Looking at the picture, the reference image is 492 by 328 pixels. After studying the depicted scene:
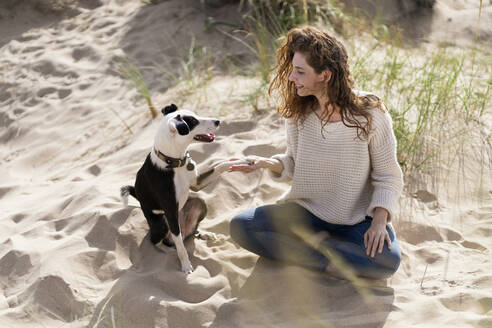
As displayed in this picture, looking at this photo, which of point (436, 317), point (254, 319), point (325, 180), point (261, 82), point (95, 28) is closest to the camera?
point (436, 317)

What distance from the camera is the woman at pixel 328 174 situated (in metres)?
2.58

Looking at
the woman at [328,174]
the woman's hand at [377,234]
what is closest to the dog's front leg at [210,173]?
the woman at [328,174]

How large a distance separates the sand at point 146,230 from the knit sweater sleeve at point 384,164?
1.56 ft

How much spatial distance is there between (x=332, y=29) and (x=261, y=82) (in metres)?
1.43

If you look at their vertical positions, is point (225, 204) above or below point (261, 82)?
below

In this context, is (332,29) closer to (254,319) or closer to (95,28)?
(95,28)

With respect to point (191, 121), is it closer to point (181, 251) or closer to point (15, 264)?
point (181, 251)

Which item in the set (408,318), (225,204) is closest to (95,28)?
(225,204)

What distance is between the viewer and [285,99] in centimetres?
288

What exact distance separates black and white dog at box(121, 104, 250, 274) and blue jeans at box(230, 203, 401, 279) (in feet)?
1.09

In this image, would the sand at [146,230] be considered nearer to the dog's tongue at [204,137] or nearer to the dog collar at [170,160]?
the dog collar at [170,160]

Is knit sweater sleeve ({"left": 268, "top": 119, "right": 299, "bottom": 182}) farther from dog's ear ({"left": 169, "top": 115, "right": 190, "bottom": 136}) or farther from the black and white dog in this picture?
dog's ear ({"left": 169, "top": 115, "right": 190, "bottom": 136})

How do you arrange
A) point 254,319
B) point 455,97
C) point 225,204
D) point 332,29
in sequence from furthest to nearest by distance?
point 332,29
point 455,97
point 225,204
point 254,319

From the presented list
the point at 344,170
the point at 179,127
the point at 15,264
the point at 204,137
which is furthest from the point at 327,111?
the point at 15,264
